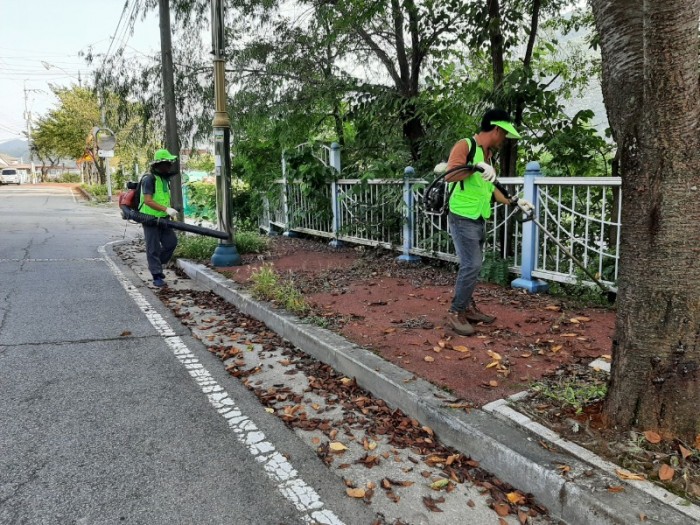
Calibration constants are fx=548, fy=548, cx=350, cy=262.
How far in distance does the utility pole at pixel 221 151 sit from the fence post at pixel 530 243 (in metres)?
4.54

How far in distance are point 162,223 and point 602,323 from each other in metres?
5.84

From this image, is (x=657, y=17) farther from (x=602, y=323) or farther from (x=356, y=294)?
(x=356, y=294)

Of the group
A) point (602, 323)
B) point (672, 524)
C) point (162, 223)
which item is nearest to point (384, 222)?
point (162, 223)

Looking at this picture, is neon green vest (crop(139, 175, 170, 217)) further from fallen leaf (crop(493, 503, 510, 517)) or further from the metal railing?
fallen leaf (crop(493, 503, 510, 517))

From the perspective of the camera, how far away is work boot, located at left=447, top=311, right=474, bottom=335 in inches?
186

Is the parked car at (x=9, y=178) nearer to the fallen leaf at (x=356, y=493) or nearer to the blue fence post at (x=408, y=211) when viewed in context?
the blue fence post at (x=408, y=211)

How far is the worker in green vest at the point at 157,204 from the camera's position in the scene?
299 inches

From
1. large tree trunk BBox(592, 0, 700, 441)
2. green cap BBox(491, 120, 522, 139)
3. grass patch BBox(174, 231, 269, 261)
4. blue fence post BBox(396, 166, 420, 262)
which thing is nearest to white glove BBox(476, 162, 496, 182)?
green cap BBox(491, 120, 522, 139)

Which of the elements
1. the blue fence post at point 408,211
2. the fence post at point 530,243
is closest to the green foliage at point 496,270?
the fence post at point 530,243

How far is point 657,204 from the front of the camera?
264 cm

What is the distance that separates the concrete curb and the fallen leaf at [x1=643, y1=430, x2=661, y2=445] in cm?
35

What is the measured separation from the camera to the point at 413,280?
23.6ft

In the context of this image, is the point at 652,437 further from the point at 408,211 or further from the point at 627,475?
the point at 408,211

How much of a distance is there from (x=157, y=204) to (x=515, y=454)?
6275 mm
